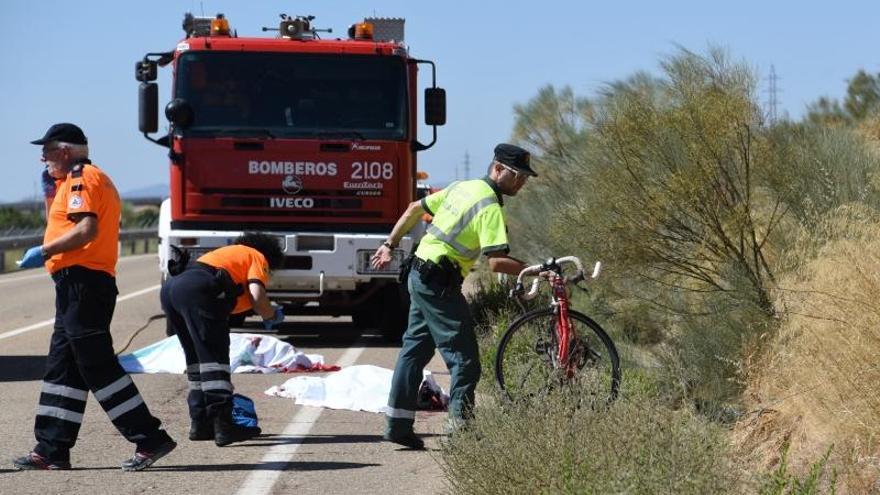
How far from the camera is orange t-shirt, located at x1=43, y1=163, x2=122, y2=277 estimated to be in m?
8.44

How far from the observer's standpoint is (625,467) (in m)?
5.89

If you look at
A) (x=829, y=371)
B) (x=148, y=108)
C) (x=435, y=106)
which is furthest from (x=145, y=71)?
(x=829, y=371)

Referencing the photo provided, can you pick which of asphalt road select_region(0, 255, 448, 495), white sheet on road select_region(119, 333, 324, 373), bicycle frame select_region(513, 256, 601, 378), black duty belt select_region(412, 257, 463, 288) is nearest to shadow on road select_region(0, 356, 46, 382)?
asphalt road select_region(0, 255, 448, 495)

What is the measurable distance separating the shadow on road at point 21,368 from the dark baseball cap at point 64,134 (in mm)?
4475

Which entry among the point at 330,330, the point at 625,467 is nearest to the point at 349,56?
the point at 330,330

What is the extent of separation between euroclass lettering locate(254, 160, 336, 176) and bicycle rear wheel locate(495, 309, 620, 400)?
5.79m

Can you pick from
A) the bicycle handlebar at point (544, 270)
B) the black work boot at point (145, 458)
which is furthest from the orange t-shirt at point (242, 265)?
the bicycle handlebar at point (544, 270)

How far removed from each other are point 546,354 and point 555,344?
84mm

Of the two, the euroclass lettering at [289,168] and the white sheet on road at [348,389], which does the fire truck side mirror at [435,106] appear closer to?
the euroclass lettering at [289,168]

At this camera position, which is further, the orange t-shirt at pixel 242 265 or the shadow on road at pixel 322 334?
the shadow on road at pixel 322 334

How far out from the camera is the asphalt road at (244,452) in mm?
8148

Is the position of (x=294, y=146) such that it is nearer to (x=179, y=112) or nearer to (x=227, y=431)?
(x=179, y=112)

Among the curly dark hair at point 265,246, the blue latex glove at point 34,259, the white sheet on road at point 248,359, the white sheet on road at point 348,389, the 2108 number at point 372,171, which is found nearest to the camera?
the blue latex glove at point 34,259

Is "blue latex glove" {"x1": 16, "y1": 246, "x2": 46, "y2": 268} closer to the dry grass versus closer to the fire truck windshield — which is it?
the dry grass
